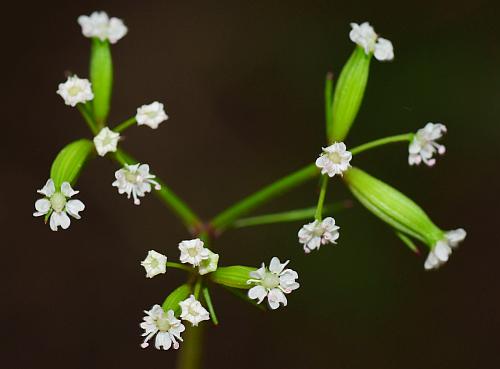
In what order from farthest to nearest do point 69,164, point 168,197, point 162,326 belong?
1. point 168,197
2. point 69,164
3. point 162,326

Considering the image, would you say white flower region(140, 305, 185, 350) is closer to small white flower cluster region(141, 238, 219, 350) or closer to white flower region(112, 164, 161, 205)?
small white flower cluster region(141, 238, 219, 350)

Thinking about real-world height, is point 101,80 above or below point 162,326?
above

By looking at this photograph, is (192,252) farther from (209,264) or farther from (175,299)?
(175,299)

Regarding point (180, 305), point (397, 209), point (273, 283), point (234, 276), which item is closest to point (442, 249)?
point (397, 209)

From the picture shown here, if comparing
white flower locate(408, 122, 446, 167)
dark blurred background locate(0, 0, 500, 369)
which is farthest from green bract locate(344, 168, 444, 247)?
dark blurred background locate(0, 0, 500, 369)

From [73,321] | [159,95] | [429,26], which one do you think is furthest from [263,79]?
[73,321]

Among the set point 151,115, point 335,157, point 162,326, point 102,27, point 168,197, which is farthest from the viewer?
point 102,27

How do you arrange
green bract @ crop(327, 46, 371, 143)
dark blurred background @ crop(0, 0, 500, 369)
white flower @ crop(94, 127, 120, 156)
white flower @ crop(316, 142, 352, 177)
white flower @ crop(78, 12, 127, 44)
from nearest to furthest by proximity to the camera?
white flower @ crop(316, 142, 352, 177), white flower @ crop(94, 127, 120, 156), green bract @ crop(327, 46, 371, 143), white flower @ crop(78, 12, 127, 44), dark blurred background @ crop(0, 0, 500, 369)
